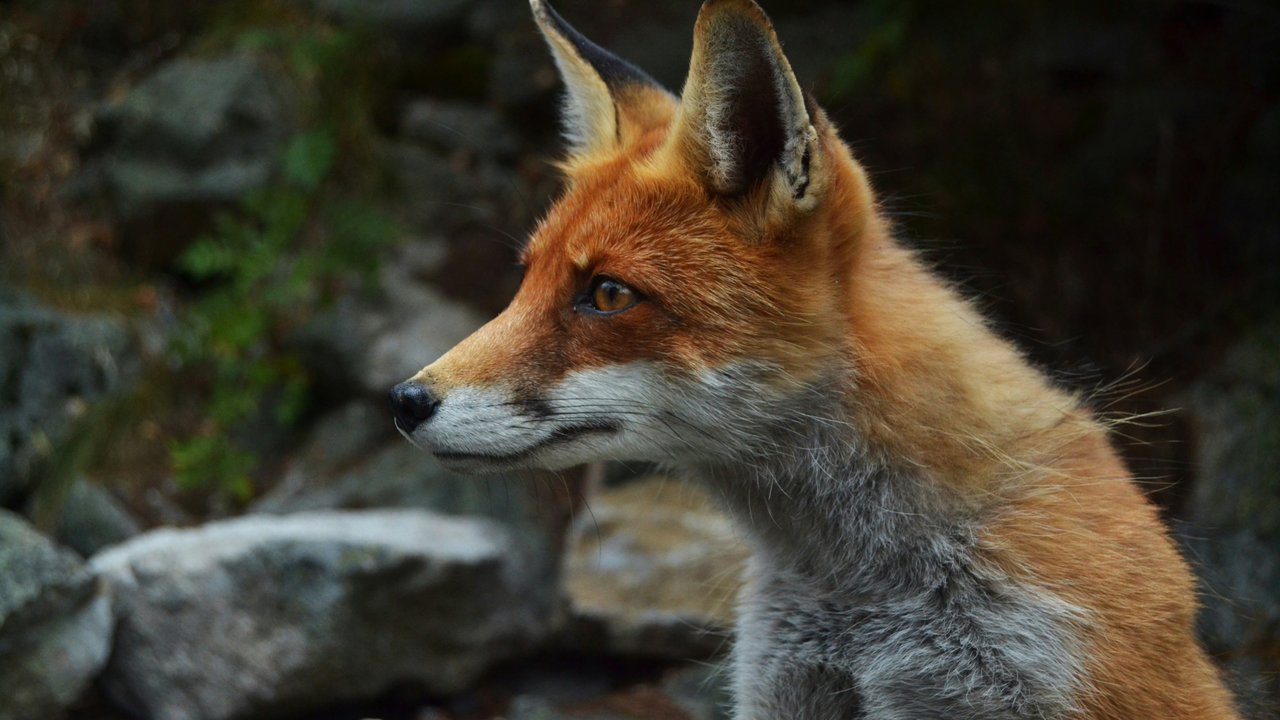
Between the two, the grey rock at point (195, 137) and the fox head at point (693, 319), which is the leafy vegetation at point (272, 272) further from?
the fox head at point (693, 319)

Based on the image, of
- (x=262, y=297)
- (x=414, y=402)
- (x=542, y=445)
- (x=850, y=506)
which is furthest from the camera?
(x=262, y=297)

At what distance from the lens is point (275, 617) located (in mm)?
5664

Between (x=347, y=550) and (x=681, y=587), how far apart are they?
1.74 metres

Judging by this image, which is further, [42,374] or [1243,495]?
[42,374]

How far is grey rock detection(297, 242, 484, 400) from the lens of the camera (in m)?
7.59

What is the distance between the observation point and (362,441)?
761 centimetres

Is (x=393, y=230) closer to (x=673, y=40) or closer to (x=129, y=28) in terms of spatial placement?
(x=673, y=40)

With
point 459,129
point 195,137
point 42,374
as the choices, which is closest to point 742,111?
point 42,374

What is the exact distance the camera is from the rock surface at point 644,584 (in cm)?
599

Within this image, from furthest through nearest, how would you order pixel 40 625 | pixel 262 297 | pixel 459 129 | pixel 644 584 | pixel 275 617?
1. pixel 459 129
2. pixel 262 297
3. pixel 644 584
4. pixel 275 617
5. pixel 40 625

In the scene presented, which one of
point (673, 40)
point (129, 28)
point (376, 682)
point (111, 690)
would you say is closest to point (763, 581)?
point (376, 682)

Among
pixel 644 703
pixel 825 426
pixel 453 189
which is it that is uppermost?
pixel 453 189

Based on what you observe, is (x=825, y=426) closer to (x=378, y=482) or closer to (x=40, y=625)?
(x=40, y=625)

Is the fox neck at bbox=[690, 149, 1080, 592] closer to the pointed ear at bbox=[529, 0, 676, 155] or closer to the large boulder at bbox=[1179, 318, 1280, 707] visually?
the pointed ear at bbox=[529, 0, 676, 155]
